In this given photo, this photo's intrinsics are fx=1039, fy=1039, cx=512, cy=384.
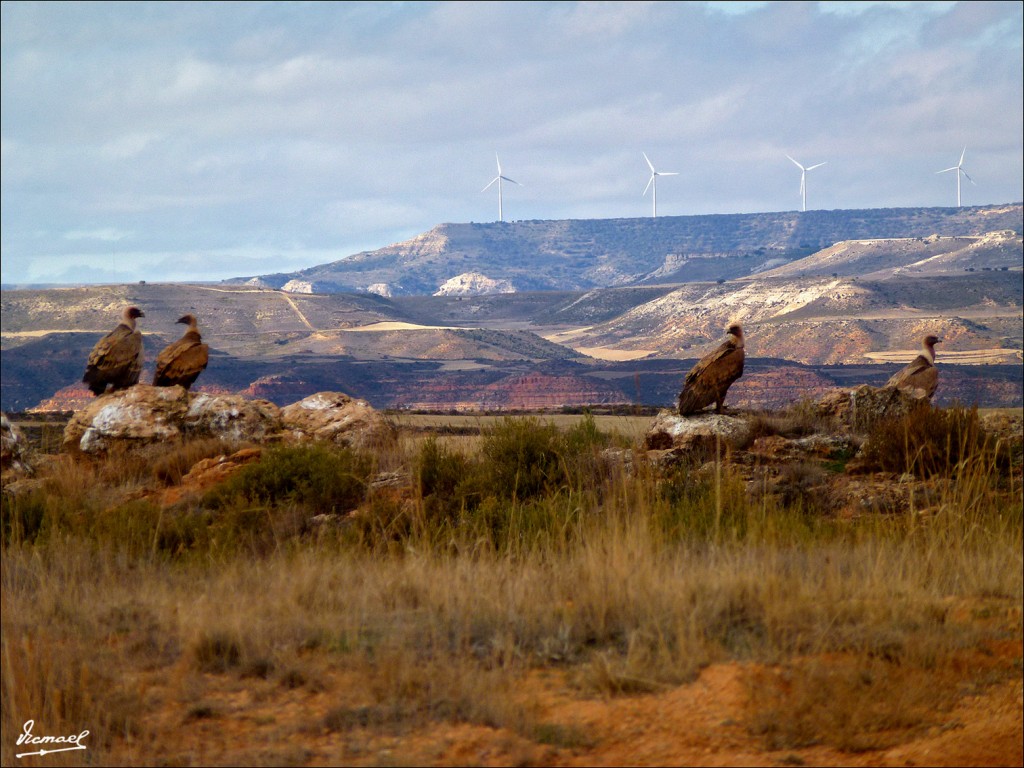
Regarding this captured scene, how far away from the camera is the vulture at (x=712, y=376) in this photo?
1362cm

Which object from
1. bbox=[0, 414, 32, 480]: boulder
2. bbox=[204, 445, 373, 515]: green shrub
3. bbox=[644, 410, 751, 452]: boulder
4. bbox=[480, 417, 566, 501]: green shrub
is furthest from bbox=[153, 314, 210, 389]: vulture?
bbox=[644, 410, 751, 452]: boulder

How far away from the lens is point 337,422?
14.4 m

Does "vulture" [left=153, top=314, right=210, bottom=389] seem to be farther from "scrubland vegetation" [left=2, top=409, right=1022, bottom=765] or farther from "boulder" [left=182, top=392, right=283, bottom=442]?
"scrubland vegetation" [left=2, top=409, right=1022, bottom=765]

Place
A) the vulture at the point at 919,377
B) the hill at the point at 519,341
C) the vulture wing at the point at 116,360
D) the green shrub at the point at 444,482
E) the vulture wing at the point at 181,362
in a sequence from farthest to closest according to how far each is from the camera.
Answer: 1. the hill at the point at 519,341
2. the vulture at the point at 919,377
3. the vulture wing at the point at 181,362
4. the vulture wing at the point at 116,360
5. the green shrub at the point at 444,482

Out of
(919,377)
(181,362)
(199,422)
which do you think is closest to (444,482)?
(199,422)

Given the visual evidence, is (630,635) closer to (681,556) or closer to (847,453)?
(681,556)

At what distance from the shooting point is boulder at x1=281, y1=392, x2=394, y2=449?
45.8ft

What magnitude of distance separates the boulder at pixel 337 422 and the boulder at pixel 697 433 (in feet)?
11.9

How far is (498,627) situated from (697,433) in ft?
26.0

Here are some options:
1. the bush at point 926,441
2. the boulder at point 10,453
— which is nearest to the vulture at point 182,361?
the boulder at point 10,453


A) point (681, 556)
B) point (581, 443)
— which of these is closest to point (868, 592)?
point (681, 556)

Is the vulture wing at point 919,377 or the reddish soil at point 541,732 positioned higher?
the vulture wing at point 919,377

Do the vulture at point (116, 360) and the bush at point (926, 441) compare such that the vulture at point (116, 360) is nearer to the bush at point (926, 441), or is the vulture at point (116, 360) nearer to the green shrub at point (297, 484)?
the green shrub at point (297, 484)

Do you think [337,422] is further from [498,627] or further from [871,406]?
[498,627]
